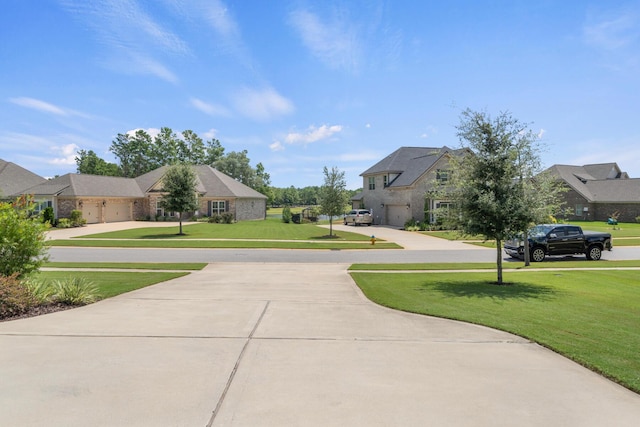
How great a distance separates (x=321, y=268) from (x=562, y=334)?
1039 centimetres

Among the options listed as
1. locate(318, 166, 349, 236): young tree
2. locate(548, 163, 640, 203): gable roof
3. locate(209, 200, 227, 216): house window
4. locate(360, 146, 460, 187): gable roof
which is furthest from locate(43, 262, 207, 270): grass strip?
locate(548, 163, 640, 203): gable roof

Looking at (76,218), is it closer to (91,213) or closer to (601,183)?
(91,213)

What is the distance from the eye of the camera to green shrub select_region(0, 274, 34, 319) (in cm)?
725

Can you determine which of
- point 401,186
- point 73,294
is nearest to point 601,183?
point 401,186

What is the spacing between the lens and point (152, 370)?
466 cm

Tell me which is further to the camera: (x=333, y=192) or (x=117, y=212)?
(x=117, y=212)

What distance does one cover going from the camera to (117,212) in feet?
147

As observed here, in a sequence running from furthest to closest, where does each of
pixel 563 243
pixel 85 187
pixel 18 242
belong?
pixel 85 187 < pixel 563 243 < pixel 18 242

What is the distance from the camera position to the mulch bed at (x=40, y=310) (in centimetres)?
720

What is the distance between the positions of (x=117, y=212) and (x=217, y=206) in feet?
38.6

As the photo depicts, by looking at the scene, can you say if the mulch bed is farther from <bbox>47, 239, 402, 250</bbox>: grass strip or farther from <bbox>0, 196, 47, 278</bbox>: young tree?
<bbox>47, 239, 402, 250</bbox>: grass strip

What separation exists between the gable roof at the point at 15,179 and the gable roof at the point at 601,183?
62.0 metres

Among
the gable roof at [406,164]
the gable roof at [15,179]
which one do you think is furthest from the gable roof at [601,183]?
the gable roof at [15,179]

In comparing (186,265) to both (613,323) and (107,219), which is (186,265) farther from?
(107,219)
